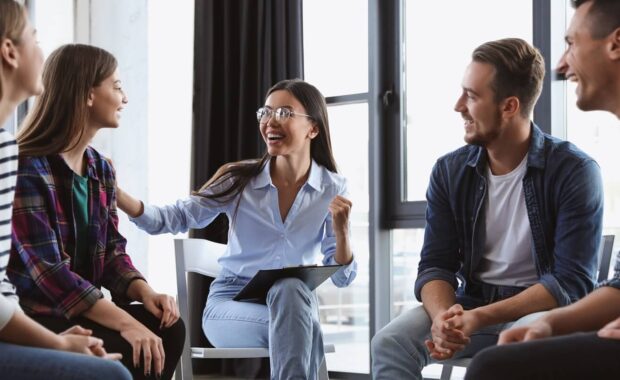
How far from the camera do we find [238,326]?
2.55m

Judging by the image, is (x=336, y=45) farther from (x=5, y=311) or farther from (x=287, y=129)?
(x=5, y=311)

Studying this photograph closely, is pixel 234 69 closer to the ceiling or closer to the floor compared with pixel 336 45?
closer to the floor

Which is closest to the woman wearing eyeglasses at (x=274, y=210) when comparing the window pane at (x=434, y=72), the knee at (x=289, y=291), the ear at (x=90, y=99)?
the knee at (x=289, y=291)

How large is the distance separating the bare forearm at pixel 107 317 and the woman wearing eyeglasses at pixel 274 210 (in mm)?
560

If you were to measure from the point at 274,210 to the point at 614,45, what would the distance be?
136cm

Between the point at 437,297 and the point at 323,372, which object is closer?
the point at 437,297

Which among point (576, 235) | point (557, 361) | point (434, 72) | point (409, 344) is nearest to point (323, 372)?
point (409, 344)

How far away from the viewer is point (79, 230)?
214 cm

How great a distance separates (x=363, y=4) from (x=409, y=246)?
3.96 feet

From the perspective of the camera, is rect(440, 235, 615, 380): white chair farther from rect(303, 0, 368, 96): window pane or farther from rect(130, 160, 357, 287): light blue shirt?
rect(303, 0, 368, 96): window pane

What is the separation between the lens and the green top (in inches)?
83.6

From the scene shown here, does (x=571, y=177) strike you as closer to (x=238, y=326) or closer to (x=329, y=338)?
(x=238, y=326)

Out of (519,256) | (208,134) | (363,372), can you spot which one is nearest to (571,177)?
(519,256)

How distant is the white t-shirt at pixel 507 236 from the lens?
7.55 feet
